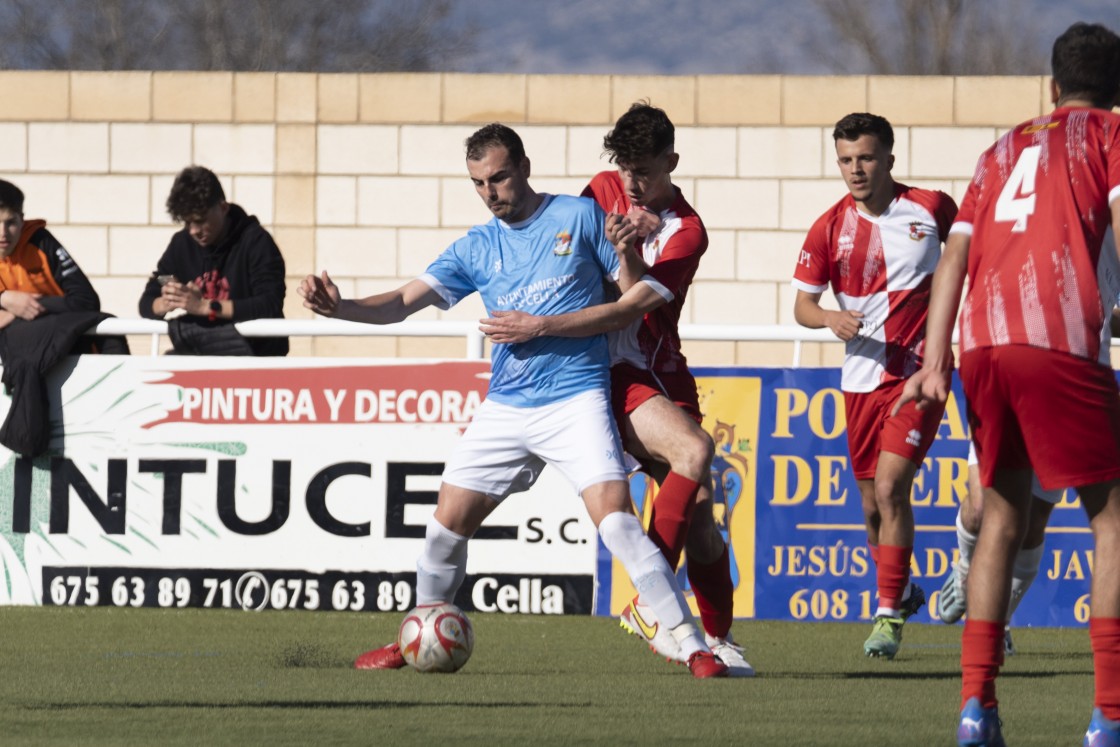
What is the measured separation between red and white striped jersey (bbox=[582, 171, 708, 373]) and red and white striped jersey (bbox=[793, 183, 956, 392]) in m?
1.05

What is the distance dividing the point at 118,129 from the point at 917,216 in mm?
8847

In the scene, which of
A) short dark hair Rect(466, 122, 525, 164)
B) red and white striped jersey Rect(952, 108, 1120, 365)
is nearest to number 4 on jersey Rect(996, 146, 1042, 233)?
red and white striped jersey Rect(952, 108, 1120, 365)

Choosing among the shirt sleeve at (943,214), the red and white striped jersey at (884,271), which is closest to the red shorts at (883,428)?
the red and white striped jersey at (884,271)

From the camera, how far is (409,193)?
1614cm

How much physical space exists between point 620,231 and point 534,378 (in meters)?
0.61

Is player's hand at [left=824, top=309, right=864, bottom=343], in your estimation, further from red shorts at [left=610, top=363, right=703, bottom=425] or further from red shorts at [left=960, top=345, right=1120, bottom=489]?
red shorts at [left=960, top=345, right=1120, bottom=489]

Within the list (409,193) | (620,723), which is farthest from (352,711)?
(409,193)

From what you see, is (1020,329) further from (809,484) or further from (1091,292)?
(809,484)

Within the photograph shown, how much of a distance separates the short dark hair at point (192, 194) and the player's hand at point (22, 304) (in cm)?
88

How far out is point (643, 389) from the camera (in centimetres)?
782

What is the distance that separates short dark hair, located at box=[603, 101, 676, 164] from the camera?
7.70 meters

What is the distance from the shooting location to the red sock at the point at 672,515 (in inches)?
303

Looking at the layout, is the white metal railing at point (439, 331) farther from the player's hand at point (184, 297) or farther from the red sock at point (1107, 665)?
the red sock at point (1107, 665)

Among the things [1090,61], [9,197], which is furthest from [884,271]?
[9,197]
